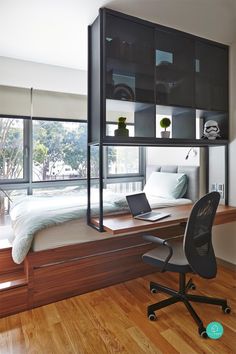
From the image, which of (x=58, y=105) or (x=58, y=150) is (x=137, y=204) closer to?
(x=58, y=150)

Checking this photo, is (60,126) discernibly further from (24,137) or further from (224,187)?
(224,187)

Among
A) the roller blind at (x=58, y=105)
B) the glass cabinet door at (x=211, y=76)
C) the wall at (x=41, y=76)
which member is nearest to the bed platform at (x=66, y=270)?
the glass cabinet door at (x=211, y=76)

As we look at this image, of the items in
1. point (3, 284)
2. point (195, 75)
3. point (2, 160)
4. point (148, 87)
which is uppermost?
point (195, 75)

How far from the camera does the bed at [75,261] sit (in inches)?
85.5

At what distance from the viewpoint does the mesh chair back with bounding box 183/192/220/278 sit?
181cm

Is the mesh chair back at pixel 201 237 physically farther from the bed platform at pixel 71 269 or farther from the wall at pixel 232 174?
the wall at pixel 232 174

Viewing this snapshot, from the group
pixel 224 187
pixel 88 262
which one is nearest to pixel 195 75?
pixel 224 187

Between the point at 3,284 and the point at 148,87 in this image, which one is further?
the point at 148,87

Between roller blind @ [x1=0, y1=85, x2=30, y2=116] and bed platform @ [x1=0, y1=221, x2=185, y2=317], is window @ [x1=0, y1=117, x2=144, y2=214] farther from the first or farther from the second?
bed platform @ [x1=0, y1=221, x2=185, y2=317]

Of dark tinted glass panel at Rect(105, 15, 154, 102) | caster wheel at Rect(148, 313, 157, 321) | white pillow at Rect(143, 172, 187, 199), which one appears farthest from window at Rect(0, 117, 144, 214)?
caster wheel at Rect(148, 313, 157, 321)

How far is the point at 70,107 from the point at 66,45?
50.4 inches

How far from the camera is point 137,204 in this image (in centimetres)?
244

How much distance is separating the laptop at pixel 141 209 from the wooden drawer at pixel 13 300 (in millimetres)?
1142

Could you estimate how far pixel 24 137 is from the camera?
3697 mm
